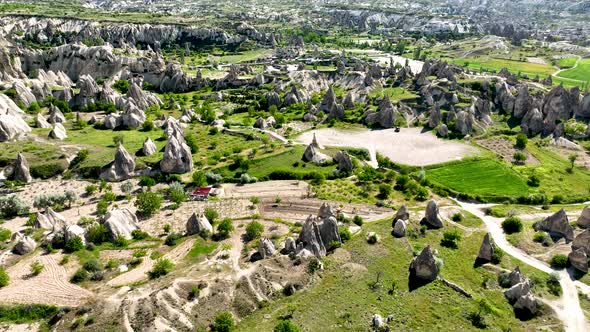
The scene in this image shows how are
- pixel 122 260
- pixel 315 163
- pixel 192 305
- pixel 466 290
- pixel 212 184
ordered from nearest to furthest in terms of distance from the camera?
pixel 192 305 → pixel 466 290 → pixel 122 260 → pixel 212 184 → pixel 315 163

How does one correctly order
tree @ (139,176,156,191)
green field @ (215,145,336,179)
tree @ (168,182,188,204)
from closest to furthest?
tree @ (168,182,188,204) → tree @ (139,176,156,191) → green field @ (215,145,336,179)

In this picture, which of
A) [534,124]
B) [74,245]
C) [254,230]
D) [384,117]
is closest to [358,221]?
[254,230]

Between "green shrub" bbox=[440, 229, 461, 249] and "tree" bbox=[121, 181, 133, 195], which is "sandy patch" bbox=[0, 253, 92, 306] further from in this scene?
"green shrub" bbox=[440, 229, 461, 249]

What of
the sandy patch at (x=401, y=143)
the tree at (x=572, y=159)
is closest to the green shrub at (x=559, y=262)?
the sandy patch at (x=401, y=143)

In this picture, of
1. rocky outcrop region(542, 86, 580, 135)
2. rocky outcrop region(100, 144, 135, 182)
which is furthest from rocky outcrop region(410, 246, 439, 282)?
rocky outcrop region(542, 86, 580, 135)

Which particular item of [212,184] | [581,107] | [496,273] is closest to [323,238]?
[496,273]

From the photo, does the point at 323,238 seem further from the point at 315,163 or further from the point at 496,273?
the point at 315,163
